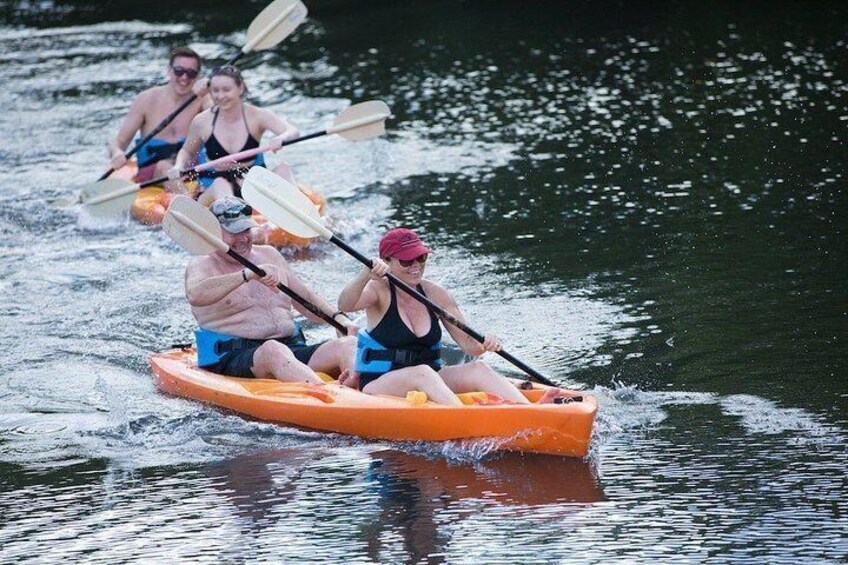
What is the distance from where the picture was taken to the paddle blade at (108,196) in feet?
35.8

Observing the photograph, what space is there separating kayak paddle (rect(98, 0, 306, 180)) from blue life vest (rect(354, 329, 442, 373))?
4958 mm

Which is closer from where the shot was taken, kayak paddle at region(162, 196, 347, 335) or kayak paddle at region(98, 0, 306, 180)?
kayak paddle at region(162, 196, 347, 335)

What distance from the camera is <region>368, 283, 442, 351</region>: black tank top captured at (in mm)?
7637

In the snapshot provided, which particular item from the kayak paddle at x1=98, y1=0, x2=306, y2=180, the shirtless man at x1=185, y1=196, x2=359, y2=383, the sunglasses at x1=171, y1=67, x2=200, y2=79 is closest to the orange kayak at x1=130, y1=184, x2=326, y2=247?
the kayak paddle at x1=98, y1=0, x2=306, y2=180

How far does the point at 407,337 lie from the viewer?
766 centimetres

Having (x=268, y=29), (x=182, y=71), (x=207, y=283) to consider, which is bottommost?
(x=207, y=283)

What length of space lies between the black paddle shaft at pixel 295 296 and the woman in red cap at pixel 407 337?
0.59 metres

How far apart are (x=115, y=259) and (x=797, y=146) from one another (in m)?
5.28

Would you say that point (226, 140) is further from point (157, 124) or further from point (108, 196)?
point (157, 124)

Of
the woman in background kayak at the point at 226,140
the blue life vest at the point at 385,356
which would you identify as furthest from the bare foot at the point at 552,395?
the woman in background kayak at the point at 226,140

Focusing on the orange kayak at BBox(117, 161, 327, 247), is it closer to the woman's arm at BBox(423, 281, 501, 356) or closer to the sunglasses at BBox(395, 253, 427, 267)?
the woman's arm at BBox(423, 281, 501, 356)

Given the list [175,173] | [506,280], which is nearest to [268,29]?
[175,173]

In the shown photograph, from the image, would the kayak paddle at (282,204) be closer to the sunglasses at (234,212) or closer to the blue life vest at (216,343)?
the sunglasses at (234,212)

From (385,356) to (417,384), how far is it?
0.21 meters
